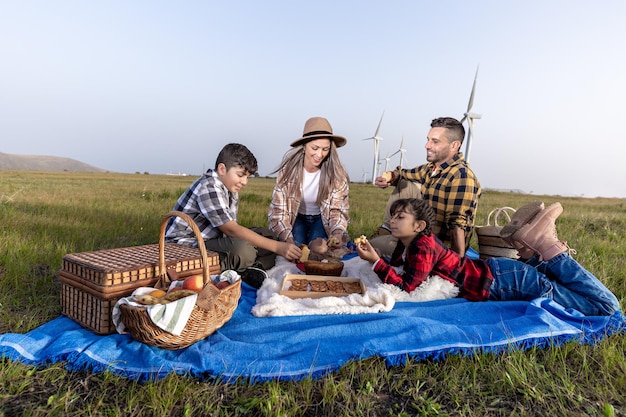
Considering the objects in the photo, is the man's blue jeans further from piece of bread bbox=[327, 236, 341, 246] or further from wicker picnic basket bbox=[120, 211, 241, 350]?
wicker picnic basket bbox=[120, 211, 241, 350]

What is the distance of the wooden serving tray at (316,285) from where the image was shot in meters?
3.92

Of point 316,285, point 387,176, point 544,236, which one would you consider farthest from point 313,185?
point 544,236

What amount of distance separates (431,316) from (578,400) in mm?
1257

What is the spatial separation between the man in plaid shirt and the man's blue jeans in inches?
38.8

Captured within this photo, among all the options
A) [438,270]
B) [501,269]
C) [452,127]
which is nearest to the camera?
[501,269]

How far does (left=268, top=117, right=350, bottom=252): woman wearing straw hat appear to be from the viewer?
5719 millimetres

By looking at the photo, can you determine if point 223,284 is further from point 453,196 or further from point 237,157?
point 453,196

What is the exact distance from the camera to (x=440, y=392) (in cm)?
256

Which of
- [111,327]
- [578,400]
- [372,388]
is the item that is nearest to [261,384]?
[372,388]

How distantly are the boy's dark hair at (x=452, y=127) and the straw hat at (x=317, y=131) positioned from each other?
4.39 ft

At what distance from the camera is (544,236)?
383 cm

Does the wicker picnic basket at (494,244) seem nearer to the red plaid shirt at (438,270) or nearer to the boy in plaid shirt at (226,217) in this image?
the red plaid shirt at (438,270)

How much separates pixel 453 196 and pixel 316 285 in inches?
84.1

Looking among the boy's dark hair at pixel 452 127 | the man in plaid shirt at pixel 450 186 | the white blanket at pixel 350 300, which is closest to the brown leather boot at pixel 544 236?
the white blanket at pixel 350 300
